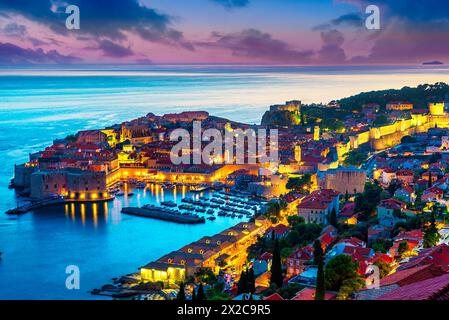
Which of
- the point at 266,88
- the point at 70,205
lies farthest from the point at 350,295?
the point at 266,88

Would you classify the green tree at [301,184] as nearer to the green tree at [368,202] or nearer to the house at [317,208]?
the house at [317,208]

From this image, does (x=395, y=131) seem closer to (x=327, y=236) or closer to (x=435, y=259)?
(x=327, y=236)

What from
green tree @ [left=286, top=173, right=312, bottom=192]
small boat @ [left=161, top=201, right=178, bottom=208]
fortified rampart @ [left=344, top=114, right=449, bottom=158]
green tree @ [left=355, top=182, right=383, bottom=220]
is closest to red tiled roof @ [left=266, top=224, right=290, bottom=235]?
green tree @ [left=355, top=182, right=383, bottom=220]

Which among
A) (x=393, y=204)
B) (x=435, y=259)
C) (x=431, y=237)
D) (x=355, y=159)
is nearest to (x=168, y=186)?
(x=355, y=159)

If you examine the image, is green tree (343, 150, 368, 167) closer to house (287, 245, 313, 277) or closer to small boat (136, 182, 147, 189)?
small boat (136, 182, 147, 189)

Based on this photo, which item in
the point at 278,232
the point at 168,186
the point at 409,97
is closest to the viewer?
the point at 278,232

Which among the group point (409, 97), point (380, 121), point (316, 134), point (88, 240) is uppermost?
point (409, 97)
